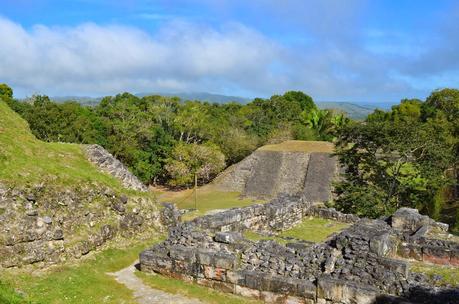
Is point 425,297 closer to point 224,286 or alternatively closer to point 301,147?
point 224,286

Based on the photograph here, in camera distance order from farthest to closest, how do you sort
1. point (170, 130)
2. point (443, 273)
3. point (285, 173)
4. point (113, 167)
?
1. point (170, 130)
2. point (285, 173)
3. point (113, 167)
4. point (443, 273)

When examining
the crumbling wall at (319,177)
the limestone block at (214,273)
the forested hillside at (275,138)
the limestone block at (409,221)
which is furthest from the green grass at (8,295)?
the crumbling wall at (319,177)

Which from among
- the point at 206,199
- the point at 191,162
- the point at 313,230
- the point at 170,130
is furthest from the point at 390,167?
the point at 170,130

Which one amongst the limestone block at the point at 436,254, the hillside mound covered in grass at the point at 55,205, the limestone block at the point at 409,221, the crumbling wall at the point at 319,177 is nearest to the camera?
the hillside mound covered in grass at the point at 55,205

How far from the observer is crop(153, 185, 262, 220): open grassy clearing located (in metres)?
36.3

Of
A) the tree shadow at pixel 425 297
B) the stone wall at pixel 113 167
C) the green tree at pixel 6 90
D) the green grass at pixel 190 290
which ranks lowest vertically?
the green grass at pixel 190 290

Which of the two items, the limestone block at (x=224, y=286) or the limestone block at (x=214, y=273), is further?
the limestone block at (x=214, y=273)

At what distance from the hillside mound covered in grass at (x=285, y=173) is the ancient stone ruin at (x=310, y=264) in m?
24.7

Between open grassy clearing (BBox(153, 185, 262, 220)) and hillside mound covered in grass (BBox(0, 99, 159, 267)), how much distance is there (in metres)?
19.4

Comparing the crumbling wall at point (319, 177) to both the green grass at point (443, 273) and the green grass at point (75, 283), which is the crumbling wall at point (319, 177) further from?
the green grass at point (75, 283)

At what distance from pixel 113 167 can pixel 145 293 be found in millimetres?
7064

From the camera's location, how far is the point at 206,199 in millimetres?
39250

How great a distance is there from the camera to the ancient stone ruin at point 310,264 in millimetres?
9086

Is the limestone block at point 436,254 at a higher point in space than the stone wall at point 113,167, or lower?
lower
